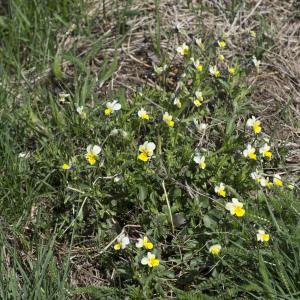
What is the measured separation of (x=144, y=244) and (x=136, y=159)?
47 cm

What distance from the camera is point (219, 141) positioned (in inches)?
131

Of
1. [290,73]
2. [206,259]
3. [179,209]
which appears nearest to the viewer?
[206,259]

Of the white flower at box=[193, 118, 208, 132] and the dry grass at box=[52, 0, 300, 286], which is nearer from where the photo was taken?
the white flower at box=[193, 118, 208, 132]

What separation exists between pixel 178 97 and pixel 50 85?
927mm

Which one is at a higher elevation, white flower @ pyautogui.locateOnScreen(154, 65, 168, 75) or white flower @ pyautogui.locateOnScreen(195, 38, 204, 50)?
white flower @ pyautogui.locateOnScreen(195, 38, 204, 50)

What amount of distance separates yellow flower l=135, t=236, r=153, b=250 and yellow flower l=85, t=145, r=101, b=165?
47 centimetres

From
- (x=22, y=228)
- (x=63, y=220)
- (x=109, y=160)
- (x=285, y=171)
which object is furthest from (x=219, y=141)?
(x=22, y=228)

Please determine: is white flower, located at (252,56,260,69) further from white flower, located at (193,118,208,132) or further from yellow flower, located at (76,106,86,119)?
yellow flower, located at (76,106,86,119)

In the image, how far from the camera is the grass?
2.68 metres

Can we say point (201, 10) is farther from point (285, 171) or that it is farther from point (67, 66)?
point (285, 171)

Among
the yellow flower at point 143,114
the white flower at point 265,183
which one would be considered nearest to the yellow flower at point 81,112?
the yellow flower at point 143,114

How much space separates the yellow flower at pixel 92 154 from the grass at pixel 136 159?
0.04 metres

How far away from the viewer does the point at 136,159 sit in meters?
2.98

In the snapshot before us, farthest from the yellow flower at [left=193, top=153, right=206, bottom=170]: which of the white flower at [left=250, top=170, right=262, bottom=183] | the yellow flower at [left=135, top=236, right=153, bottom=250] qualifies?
the yellow flower at [left=135, top=236, right=153, bottom=250]
